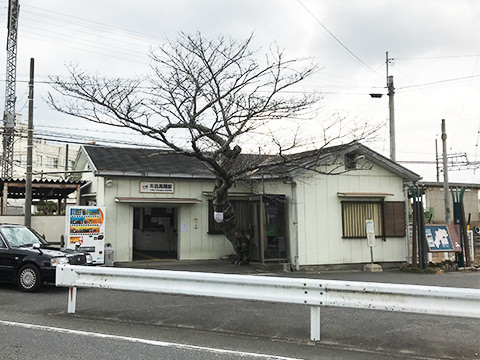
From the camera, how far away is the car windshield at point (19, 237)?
33.8ft

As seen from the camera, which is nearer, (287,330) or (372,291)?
(372,291)

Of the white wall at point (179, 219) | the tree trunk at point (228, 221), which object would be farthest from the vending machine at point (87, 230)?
the tree trunk at point (228, 221)

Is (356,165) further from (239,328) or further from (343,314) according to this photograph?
(239,328)

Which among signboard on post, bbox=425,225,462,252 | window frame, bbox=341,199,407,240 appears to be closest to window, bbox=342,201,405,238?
window frame, bbox=341,199,407,240

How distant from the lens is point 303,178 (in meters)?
14.5

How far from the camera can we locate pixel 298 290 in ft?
19.6

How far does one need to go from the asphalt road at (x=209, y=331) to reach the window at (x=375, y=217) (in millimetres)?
7502

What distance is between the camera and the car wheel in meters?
9.49

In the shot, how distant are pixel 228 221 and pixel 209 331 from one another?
8.08m

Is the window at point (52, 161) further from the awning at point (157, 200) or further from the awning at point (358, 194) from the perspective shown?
the awning at point (358, 194)

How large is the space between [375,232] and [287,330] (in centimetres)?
981

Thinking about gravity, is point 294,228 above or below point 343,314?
above

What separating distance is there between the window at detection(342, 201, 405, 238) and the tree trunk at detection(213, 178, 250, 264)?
3.48 meters

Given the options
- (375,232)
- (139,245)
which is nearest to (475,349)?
(375,232)
